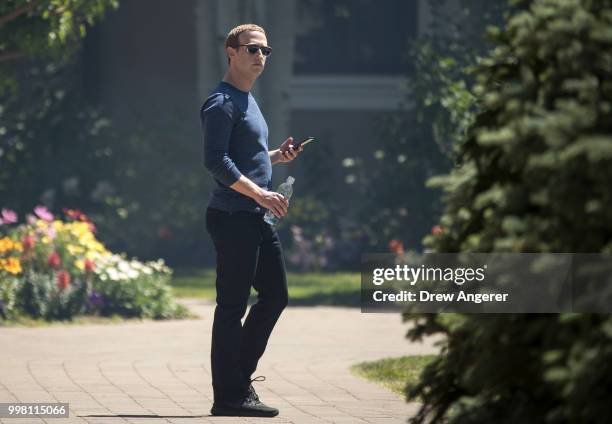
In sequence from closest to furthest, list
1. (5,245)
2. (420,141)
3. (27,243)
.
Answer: (5,245) < (27,243) < (420,141)

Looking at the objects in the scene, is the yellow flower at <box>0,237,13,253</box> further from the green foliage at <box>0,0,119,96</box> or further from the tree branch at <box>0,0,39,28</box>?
the tree branch at <box>0,0,39,28</box>

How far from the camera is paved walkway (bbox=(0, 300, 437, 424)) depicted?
23.5ft

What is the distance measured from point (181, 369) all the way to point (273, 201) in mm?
2100

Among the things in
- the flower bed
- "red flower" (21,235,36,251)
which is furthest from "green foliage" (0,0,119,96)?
"red flower" (21,235,36,251)

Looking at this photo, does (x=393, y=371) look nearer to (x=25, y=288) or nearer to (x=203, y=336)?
(x=203, y=336)

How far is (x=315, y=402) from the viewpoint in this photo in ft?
24.6

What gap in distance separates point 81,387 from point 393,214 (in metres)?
9.26

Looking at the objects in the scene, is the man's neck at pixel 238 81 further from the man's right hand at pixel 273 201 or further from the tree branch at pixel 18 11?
the tree branch at pixel 18 11

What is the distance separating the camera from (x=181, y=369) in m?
8.68

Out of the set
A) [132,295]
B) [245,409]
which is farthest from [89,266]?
[245,409]

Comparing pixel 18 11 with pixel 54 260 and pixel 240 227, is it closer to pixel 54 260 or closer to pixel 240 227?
pixel 54 260

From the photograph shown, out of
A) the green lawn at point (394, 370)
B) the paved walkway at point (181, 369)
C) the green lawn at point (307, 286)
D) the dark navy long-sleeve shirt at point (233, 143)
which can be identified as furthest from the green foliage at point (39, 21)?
the dark navy long-sleeve shirt at point (233, 143)

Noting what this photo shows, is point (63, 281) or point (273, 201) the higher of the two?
point (273, 201)

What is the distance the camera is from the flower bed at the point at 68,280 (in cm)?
1089
